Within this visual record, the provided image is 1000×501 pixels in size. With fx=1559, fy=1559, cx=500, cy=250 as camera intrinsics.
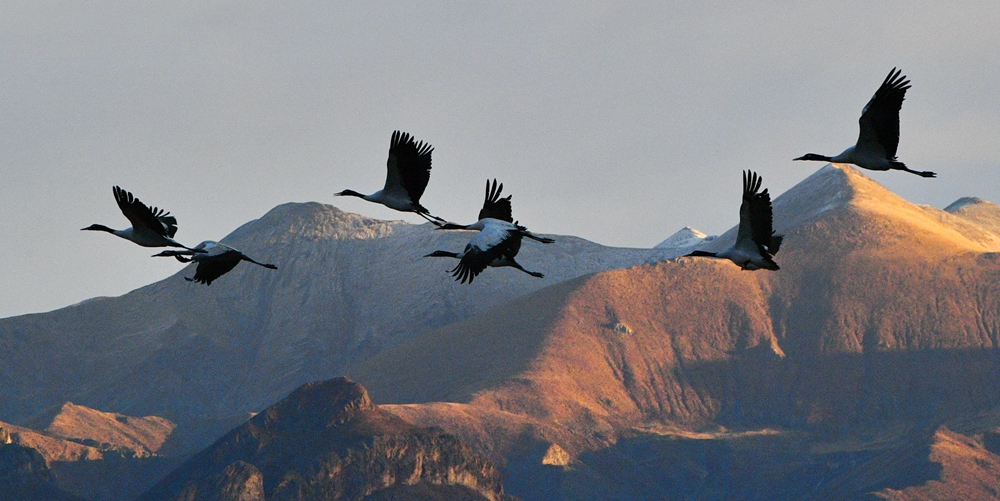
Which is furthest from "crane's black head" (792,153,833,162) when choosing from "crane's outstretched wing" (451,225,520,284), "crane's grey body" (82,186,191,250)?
"crane's grey body" (82,186,191,250)

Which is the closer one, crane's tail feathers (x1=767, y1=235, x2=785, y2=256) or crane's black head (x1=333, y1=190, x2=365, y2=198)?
crane's tail feathers (x1=767, y1=235, x2=785, y2=256)

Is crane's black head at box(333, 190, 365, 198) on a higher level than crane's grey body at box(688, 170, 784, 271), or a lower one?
higher

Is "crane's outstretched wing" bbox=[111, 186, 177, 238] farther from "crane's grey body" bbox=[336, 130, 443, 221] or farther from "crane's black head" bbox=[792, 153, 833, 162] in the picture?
"crane's black head" bbox=[792, 153, 833, 162]

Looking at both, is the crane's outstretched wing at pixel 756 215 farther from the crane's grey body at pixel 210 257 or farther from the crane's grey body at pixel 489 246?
the crane's grey body at pixel 210 257

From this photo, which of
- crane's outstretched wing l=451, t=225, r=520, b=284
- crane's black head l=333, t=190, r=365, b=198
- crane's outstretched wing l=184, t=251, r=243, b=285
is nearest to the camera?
crane's outstretched wing l=451, t=225, r=520, b=284

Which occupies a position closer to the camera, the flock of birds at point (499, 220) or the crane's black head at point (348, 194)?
the flock of birds at point (499, 220)

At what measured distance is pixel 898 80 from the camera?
39281mm

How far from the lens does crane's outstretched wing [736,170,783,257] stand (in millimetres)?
38000

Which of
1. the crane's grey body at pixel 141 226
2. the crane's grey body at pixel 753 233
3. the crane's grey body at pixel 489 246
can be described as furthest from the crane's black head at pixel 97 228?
the crane's grey body at pixel 753 233

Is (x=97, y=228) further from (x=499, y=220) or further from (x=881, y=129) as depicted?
(x=881, y=129)

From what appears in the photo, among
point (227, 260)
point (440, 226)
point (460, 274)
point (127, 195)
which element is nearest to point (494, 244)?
point (460, 274)

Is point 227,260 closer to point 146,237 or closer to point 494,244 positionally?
point 146,237

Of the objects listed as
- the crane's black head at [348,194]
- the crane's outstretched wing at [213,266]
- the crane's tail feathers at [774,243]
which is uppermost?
the crane's black head at [348,194]

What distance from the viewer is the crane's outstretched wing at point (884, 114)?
39.2 meters
